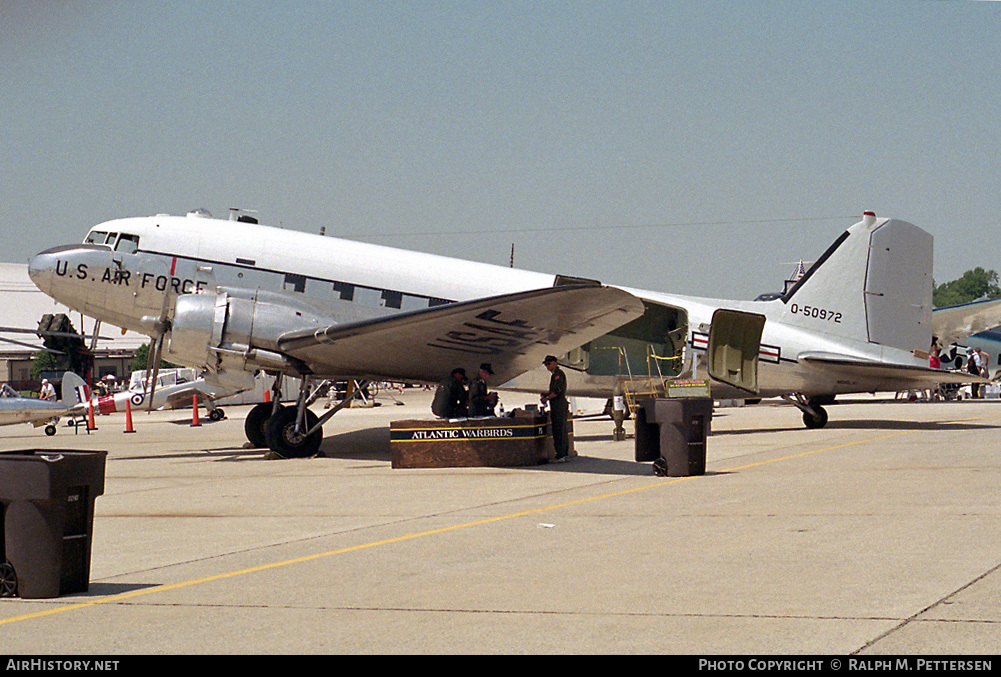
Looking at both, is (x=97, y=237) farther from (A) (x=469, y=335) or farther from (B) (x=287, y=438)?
(A) (x=469, y=335)

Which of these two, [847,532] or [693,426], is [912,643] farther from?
[693,426]

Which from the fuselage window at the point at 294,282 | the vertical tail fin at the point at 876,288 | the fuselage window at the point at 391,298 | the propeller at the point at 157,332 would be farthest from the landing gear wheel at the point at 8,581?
the vertical tail fin at the point at 876,288

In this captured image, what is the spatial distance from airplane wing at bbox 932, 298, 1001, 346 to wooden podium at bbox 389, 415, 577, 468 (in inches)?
747

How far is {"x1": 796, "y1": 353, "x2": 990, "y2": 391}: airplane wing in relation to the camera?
2020cm

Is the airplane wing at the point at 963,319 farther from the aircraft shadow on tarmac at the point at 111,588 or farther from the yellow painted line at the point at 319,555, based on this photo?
the aircraft shadow on tarmac at the point at 111,588

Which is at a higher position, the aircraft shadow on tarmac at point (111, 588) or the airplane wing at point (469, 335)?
the airplane wing at point (469, 335)

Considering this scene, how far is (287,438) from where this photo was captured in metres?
16.7

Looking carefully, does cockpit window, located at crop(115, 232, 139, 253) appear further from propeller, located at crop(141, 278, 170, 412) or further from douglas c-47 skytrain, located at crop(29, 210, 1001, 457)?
propeller, located at crop(141, 278, 170, 412)

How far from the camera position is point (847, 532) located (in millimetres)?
7762

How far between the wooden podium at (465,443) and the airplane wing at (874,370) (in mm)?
8655

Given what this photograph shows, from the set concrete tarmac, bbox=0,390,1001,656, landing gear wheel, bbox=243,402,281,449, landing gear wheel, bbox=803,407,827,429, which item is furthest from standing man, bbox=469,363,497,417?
landing gear wheel, bbox=803,407,827,429

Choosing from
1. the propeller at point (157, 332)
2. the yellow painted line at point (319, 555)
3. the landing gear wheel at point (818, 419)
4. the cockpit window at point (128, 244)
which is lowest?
the yellow painted line at point (319, 555)

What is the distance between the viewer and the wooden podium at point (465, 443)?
1440cm

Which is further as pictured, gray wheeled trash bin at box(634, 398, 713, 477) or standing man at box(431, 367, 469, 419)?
standing man at box(431, 367, 469, 419)
